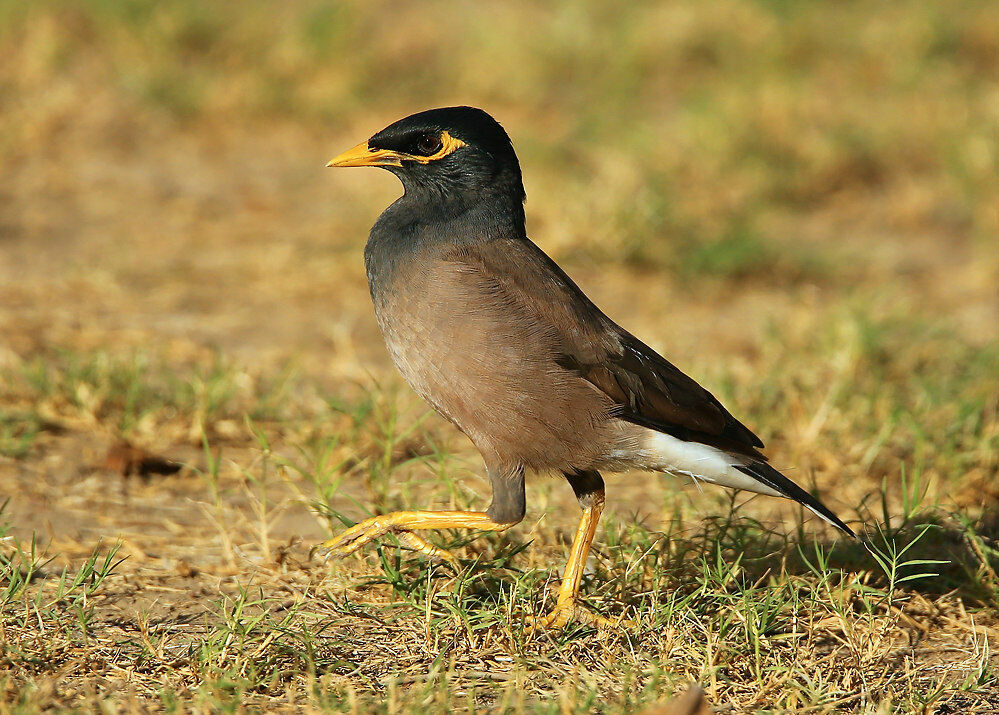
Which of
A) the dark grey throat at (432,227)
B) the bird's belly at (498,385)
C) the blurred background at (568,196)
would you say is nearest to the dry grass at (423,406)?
the blurred background at (568,196)

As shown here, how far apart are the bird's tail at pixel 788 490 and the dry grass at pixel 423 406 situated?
9.0 inches

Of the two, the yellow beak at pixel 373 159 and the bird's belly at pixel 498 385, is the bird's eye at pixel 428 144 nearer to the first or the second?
the yellow beak at pixel 373 159

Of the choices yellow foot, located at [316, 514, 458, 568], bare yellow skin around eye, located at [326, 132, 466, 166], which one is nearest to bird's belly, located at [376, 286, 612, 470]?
yellow foot, located at [316, 514, 458, 568]

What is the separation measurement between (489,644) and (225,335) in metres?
3.39

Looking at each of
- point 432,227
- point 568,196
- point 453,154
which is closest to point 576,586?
point 432,227

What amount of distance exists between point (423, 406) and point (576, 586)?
6.73 ft

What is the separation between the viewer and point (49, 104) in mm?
8594

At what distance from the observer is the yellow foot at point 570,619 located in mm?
3424

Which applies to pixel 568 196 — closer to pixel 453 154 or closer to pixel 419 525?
pixel 453 154

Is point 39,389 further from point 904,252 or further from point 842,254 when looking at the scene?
point 904,252

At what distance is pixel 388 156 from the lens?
395cm

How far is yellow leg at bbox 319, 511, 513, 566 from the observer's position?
141 inches

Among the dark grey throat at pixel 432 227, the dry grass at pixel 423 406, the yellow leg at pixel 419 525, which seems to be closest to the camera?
the dry grass at pixel 423 406

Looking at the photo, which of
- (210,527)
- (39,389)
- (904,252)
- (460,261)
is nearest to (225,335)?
(39,389)
